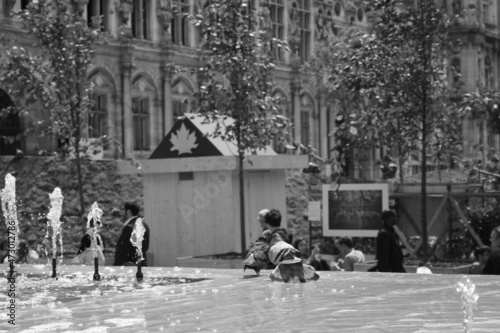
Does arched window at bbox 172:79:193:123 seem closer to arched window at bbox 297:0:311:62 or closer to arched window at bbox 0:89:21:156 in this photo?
arched window at bbox 0:89:21:156

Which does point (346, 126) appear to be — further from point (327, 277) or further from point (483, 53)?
point (483, 53)

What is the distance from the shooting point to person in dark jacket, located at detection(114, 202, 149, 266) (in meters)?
17.2

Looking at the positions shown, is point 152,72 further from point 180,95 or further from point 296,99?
point 296,99

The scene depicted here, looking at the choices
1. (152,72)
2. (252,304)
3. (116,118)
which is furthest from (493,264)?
(152,72)

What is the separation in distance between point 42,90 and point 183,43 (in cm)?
1748

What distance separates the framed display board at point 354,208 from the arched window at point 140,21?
1825 centimetres

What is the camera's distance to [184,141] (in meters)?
22.5

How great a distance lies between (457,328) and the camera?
944cm

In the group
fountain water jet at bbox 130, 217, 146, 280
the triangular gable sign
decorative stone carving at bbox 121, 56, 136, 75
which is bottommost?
fountain water jet at bbox 130, 217, 146, 280

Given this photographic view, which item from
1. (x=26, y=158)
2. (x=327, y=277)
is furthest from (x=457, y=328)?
(x=26, y=158)

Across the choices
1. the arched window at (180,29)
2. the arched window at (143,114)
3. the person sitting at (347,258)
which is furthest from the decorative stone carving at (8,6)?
the person sitting at (347,258)

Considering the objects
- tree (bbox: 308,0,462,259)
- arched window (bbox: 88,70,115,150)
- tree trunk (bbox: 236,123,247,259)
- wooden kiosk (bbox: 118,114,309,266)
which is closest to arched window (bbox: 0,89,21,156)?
arched window (bbox: 88,70,115,150)

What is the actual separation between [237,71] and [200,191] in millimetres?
2363

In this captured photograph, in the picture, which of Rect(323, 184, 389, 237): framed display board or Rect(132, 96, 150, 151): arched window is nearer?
Rect(323, 184, 389, 237): framed display board
